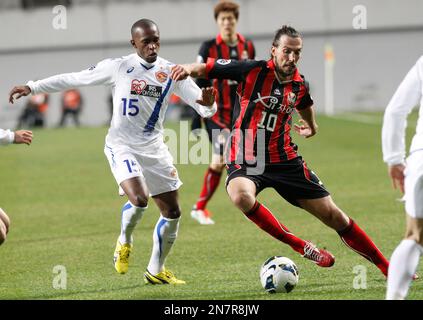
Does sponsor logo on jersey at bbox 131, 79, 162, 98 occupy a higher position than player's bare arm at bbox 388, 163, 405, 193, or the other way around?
sponsor logo on jersey at bbox 131, 79, 162, 98

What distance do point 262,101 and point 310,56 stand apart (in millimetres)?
34849

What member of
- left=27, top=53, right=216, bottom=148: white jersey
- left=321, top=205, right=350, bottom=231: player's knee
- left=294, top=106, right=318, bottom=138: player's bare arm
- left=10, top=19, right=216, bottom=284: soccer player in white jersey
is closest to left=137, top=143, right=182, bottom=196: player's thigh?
left=10, top=19, right=216, bottom=284: soccer player in white jersey

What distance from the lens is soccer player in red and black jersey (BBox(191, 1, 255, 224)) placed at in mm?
11047

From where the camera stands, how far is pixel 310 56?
136ft

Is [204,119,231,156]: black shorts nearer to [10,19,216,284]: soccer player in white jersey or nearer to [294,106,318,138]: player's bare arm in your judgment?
[294,106,318,138]: player's bare arm

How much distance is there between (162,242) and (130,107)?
119cm

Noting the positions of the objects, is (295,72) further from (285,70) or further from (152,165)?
(152,165)

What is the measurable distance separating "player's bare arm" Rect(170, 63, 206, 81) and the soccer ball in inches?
64.4

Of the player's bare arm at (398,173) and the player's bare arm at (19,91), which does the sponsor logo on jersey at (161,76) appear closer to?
the player's bare arm at (19,91)

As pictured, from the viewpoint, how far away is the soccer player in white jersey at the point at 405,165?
4953mm

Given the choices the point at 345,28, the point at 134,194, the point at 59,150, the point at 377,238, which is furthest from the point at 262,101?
the point at 345,28

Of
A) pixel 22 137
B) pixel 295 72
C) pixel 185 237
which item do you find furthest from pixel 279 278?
pixel 185 237

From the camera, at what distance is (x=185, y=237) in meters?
10.1

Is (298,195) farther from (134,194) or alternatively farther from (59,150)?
(59,150)
